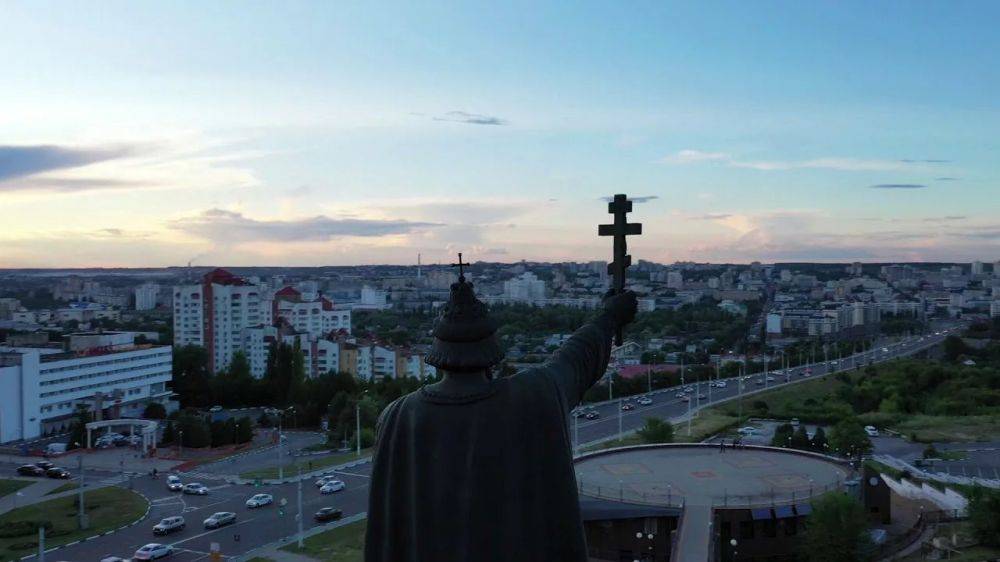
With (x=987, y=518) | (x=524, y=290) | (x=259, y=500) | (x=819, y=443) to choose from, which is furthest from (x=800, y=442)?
(x=524, y=290)

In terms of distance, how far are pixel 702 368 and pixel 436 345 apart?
37.9m

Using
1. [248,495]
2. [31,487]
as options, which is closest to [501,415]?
[248,495]

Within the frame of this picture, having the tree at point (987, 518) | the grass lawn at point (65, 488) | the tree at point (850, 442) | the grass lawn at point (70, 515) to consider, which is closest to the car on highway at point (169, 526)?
the grass lawn at point (70, 515)

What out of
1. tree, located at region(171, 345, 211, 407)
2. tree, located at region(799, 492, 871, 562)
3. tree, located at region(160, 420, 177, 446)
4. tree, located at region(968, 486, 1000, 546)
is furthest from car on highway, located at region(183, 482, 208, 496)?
tree, located at region(171, 345, 211, 407)

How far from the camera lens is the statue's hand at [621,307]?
2.76 meters

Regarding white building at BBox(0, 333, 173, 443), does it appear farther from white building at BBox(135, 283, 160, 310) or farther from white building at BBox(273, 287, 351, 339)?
white building at BBox(135, 283, 160, 310)

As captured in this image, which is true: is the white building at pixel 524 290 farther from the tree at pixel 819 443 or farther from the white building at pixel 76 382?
the tree at pixel 819 443

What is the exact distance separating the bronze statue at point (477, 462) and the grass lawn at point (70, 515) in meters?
15.0

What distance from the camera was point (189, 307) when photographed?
139 feet

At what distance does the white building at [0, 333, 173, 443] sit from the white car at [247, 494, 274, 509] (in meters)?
13.5

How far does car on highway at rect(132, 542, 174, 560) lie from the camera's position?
13997 millimetres

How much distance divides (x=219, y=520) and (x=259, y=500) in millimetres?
1519

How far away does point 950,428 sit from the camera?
26141mm

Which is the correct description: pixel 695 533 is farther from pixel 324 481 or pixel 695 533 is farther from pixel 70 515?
pixel 70 515
